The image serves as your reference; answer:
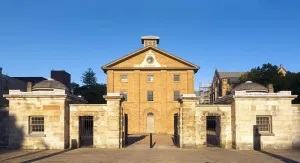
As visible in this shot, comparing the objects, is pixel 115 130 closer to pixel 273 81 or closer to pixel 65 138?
pixel 65 138

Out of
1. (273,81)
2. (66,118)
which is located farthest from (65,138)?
(273,81)

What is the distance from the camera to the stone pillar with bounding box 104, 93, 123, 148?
2016 centimetres

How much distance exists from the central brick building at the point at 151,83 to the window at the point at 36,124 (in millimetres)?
20387

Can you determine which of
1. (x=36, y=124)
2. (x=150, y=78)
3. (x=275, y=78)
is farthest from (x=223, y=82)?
(x=36, y=124)

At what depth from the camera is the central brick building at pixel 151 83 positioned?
40281mm

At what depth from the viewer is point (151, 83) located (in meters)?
41.2

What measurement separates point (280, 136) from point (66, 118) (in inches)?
572

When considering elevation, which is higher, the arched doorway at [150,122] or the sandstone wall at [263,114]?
the sandstone wall at [263,114]

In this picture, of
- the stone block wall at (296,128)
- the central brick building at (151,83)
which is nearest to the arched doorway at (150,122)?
the central brick building at (151,83)

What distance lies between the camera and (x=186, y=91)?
134 ft

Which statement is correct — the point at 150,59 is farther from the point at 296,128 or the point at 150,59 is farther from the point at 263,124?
the point at 296,128

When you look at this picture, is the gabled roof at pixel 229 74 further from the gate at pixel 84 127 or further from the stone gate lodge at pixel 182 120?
the stone gate lodge at pixel 182 120

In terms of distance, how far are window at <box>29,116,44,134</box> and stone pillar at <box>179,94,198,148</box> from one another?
373 inches

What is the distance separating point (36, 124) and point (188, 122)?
34.0ft
